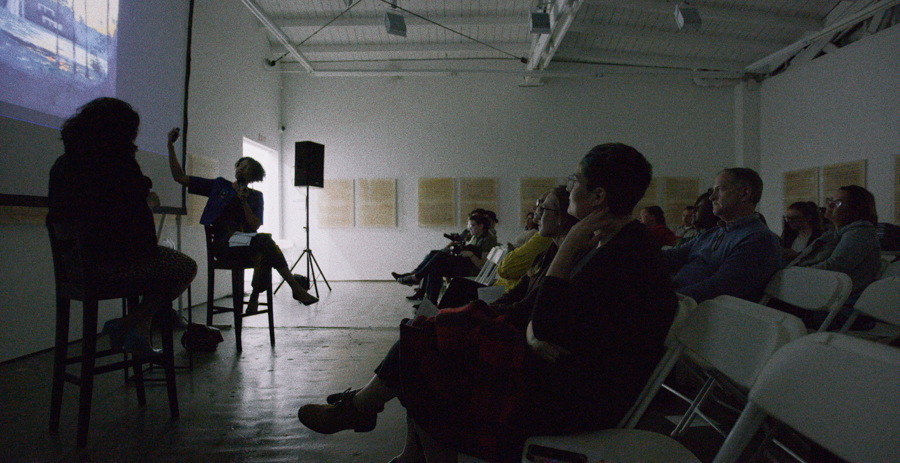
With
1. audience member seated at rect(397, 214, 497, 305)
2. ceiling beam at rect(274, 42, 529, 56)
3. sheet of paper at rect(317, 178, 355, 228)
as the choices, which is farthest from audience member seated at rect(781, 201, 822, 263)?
sheet of paper at rect(317, 178, 355, 228)

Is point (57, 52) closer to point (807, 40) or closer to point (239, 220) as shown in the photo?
point (239, 220)

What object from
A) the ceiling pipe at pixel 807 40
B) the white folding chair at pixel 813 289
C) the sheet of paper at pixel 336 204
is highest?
the ceiling pipe at pixel 807 40

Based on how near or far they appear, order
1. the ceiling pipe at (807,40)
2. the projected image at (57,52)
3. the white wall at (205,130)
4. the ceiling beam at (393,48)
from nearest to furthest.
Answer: the projected image at (57,52) < the white wall at (205,130) < the ceiling pipe at (807,40) < the ceiling beam at (393,48)

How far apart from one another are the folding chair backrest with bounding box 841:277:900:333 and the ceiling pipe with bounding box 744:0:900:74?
5.52m

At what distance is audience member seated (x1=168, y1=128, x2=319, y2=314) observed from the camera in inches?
136

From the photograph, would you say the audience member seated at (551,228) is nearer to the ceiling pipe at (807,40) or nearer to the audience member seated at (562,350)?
the audience member seated at (562,350)

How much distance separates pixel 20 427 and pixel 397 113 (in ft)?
23.4

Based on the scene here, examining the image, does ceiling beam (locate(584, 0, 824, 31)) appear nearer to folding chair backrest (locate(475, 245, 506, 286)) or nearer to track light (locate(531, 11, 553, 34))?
track light (locate(531, 11, 553, 34))

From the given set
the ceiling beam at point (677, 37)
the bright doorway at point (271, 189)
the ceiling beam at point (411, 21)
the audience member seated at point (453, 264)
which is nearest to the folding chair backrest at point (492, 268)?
the audience member seated at point (453, 264)

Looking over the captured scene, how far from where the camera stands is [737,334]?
3.49 feet

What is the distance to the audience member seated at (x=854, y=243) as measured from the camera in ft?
8.93

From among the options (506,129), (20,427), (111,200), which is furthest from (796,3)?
(20,427)

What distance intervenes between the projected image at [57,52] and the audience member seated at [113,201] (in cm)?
57

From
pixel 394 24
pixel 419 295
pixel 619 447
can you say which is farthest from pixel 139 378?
pixel 394 24
